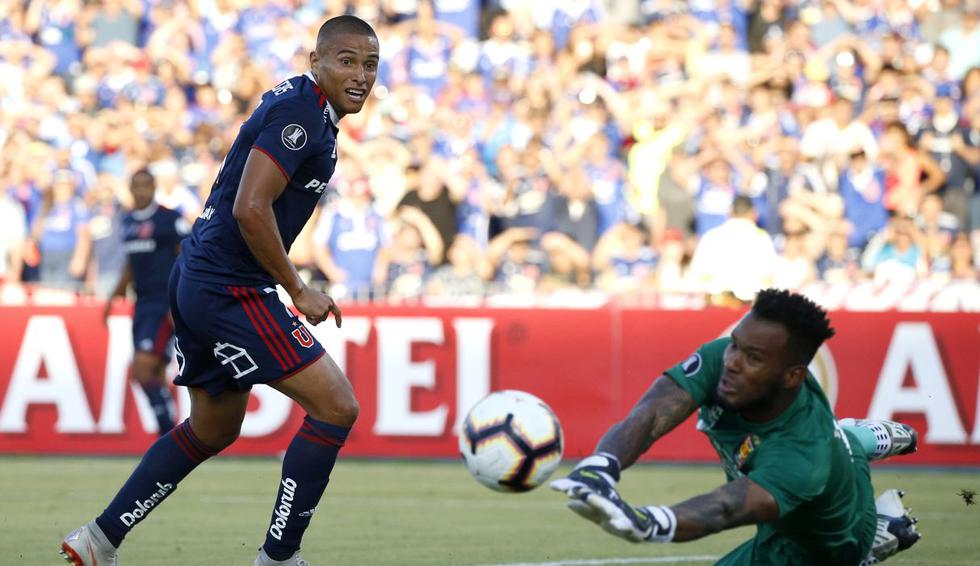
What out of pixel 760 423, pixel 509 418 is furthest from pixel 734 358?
pixel 509 418

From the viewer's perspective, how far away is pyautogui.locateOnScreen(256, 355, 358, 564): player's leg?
711 centimetres

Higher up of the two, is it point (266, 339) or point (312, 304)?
point (312, 304)

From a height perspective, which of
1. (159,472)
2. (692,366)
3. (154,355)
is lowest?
(154,355)

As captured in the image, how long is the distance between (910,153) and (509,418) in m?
11.9

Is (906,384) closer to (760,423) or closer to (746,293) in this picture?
(746,293)

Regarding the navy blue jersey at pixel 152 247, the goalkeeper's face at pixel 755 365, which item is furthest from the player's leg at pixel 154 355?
the goalkeeper's face at pixel 755 365

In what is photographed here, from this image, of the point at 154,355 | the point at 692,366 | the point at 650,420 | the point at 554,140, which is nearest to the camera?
the point at 650,420

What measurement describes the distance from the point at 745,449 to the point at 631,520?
1.01m

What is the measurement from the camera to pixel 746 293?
15.6 meters

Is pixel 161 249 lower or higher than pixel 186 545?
higher

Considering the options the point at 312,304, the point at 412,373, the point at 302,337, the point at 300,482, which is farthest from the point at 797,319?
the point at 412,373

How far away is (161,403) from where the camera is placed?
1397cm

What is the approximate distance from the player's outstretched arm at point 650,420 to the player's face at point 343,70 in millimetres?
2112

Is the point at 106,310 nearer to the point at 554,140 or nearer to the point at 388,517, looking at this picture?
the point at 388,517
